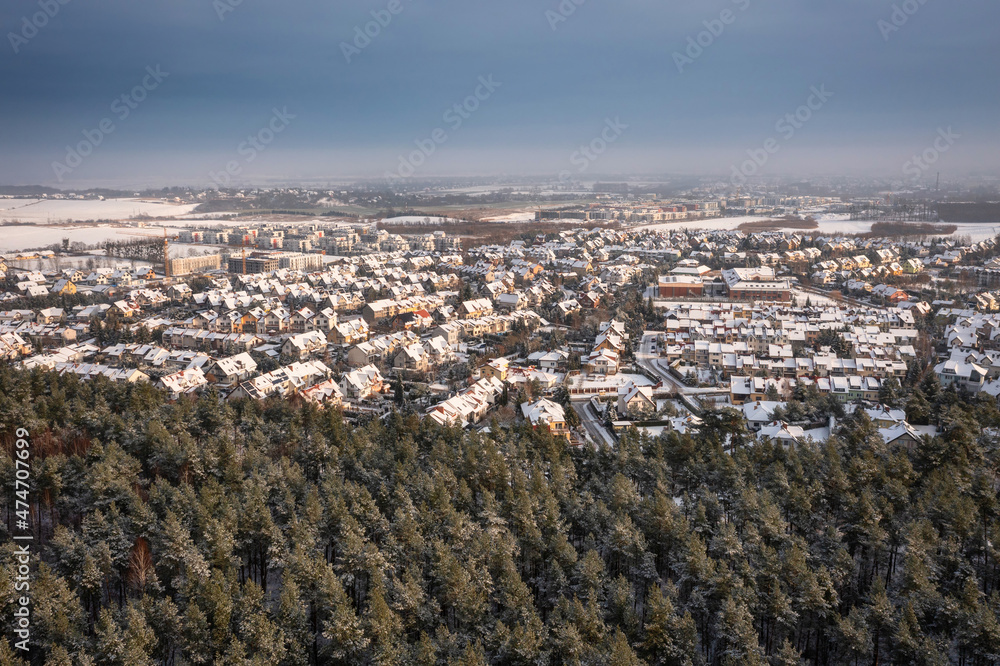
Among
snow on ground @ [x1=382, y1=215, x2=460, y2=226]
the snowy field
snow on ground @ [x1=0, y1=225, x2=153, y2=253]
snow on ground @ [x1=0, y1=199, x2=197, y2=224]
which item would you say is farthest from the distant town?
snow on ground @ [x1=0, y1=199, x2=197, y2=224]

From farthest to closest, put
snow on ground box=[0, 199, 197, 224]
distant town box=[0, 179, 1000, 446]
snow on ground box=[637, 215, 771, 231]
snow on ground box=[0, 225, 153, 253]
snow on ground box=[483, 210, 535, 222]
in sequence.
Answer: snow on ground box=[483, 210, 535, 222], snow on ground box=[0, 199, 197, 224], snow on ground box=[637, 215, 771, 231], snow on ground box=[0, 225, 153, 253], distant town box=[0, 179, 1000, 446]

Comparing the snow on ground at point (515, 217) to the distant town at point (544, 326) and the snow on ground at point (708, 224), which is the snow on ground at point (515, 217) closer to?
the snow on ground at point (708, 224)

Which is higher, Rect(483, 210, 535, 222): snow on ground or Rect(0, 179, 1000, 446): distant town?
Rect(483, 210, 535, 222): snow on ground

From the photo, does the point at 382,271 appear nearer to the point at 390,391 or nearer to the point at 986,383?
the point at 390,391

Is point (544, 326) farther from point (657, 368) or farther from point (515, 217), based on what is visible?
point (515, 217)

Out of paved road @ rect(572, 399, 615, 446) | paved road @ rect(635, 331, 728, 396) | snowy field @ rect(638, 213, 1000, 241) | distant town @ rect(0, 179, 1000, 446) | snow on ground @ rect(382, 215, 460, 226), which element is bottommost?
paved road @ rect(572, 399, 615, 446)

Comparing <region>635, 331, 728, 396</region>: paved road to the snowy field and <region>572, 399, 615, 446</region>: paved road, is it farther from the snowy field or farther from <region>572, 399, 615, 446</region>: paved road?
the snowy field

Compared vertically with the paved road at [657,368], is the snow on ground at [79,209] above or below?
above

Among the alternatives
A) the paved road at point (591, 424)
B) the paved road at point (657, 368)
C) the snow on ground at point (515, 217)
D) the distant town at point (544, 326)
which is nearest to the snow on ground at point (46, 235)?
the distant town at point (544, 326)
